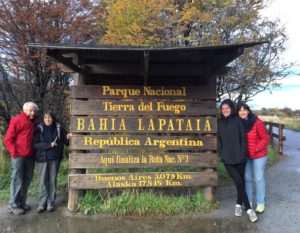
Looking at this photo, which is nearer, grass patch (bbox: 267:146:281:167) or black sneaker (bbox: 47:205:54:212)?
black sneaker (bbox: 47:205:54:212)

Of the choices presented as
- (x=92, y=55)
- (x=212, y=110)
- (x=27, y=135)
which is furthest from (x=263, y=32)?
(x=27, y=135)

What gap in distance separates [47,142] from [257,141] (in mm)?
3361

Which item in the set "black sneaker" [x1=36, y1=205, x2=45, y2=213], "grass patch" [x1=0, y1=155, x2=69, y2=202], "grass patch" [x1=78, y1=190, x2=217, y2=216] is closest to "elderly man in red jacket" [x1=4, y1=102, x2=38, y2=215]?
"black sneaker" [x1=36, y1=205, x2=45, y2=213]

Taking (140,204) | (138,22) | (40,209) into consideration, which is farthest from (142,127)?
(138,22)

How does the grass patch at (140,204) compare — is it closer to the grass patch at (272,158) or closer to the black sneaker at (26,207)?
the black sneaker at (26,207)

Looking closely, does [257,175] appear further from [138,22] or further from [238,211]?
[138,22]

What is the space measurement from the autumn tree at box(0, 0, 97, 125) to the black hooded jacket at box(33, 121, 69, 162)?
407 centimetres

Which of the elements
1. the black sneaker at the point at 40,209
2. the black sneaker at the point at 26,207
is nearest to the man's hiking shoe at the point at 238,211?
the black sneaker at the point at 40,209

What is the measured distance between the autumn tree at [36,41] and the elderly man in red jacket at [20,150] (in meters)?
3.99

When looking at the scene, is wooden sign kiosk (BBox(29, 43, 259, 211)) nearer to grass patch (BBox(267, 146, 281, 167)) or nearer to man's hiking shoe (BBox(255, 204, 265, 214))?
man's hiking shoe (BBox(255, 204, 265, 214))

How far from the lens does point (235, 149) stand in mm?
5312

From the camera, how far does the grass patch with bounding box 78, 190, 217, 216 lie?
5.53m

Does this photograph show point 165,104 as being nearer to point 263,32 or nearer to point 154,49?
point 154,49

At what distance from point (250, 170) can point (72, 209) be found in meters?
2.95
